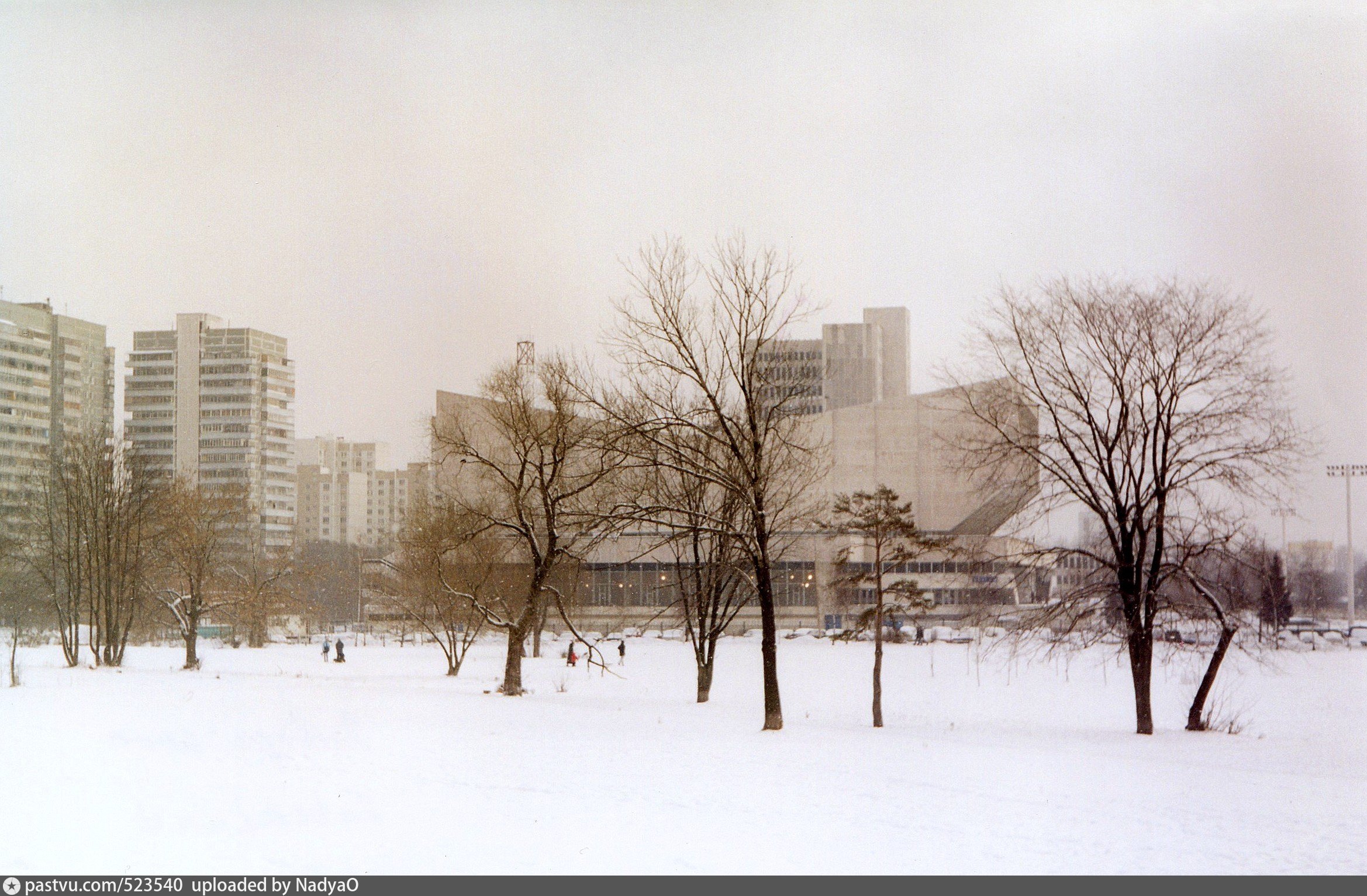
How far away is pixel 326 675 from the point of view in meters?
29.8

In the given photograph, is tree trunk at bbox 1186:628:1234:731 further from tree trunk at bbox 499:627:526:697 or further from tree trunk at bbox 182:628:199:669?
tree trunk at bbox 182:628:199:669

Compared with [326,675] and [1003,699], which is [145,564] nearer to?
[326,675]

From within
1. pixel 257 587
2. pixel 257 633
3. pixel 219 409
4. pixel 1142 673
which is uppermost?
pixel 219 409

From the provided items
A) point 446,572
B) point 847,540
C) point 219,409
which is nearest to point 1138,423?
point 446,572

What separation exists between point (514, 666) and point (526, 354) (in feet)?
25.8

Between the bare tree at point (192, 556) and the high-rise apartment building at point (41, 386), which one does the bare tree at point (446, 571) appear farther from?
the high-rise apartment building at point (41, 386)

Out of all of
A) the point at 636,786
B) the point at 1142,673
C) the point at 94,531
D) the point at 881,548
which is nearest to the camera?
the point at 636,786

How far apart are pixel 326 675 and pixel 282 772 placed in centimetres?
1809

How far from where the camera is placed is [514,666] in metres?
24.5

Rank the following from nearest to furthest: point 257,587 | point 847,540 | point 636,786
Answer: point 636,786 < point 257,587 < point 847,540

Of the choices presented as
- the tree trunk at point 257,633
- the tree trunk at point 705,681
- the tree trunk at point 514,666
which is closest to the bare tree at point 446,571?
the tree trunk at point 514,666

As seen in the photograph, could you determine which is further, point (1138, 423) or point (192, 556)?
point (192, 556)

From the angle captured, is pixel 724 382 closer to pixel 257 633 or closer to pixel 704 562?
pixel 704 562

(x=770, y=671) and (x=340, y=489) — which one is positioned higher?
(x=340, y=489)
